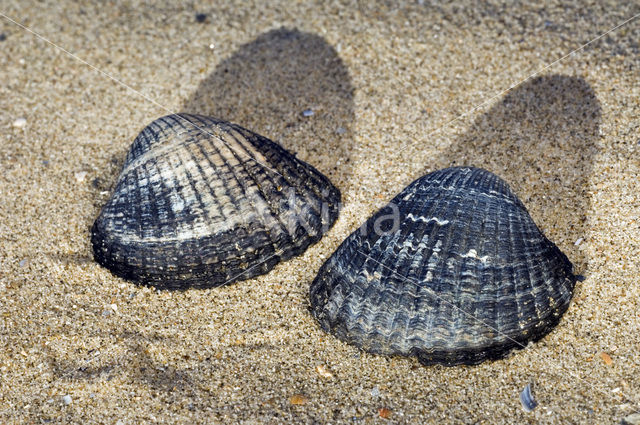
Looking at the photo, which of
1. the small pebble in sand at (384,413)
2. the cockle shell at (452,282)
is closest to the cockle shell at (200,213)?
the cockle shell at (452,282)

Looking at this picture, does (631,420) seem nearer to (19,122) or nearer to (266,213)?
(266,213)

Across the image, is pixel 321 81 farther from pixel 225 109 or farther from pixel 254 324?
pixel 254 324

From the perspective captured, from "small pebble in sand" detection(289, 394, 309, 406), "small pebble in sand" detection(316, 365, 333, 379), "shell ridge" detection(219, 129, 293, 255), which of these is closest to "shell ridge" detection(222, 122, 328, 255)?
"shell ridge" detection(219, 129, 293, 255)

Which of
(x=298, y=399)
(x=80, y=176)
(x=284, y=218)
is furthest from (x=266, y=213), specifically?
(x=80, y=176)

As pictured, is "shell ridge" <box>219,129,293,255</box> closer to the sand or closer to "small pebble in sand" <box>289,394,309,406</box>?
the sand

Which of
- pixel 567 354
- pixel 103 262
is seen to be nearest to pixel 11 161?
pixel 103 262

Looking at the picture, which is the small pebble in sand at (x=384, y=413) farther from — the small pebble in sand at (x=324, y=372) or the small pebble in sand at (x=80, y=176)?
the small pebble in sand at (x=80, y=176)
